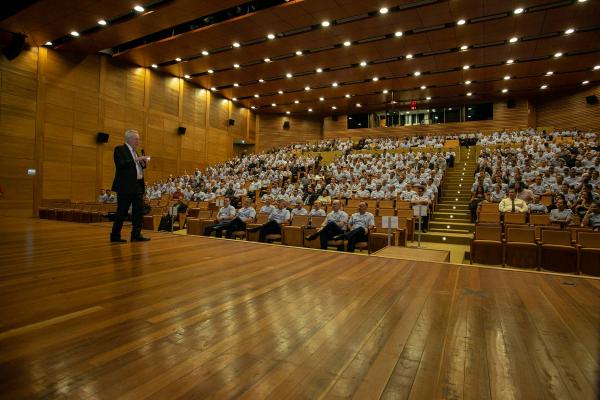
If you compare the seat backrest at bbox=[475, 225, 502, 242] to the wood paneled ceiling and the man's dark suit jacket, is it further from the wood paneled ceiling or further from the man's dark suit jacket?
the wood paneled ceiling

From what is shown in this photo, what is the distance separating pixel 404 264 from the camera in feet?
8.95

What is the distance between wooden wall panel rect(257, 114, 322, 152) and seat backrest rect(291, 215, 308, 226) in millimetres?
12378

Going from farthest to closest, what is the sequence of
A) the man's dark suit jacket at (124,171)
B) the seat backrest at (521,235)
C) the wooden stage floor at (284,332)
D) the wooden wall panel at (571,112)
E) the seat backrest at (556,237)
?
the wooden wall panel at (571,112) < the seat backrest at (521,235) < the seat backrest at (556,237) < the man's dark suit jacket at (124,171) < the wooden stage floor at (284,332)

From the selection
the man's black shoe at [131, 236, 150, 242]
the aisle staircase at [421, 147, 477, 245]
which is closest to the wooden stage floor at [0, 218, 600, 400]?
the man's black shoe at [131, 236, 150, 242]

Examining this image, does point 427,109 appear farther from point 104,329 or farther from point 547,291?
point 104,329

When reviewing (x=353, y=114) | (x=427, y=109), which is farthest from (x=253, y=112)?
(x=427, y=109)

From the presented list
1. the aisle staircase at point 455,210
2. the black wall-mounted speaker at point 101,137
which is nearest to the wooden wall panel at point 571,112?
the aisle staircase at point 455,210

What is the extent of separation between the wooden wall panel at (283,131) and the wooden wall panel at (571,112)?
9937 mm

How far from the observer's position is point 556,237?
12.5 feet

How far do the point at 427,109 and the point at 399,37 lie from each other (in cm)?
815

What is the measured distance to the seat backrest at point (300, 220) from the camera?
16.5 ft

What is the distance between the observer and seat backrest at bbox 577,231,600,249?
360cm

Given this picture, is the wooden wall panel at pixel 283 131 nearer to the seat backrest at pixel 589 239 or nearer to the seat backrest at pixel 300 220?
the seat backrest at pixel 300 220

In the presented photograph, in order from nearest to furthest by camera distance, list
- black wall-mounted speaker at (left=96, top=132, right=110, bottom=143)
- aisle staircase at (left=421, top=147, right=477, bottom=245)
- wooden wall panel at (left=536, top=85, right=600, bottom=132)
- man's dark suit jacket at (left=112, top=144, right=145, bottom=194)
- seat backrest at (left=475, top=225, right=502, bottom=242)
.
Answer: man's dark suit jacket at (left=112, top=144, right=145, bottom=194), seat backrest at (left=475, top=225, right=502, bottom=242), aisle staircase at (left=421, top=147, right=477, bottom=245), black wall-mounted speaker at (left=96, top=132, right=110, bottom=143), wooden wall panel at (left=536, top=85, right=600, bottom=132)
